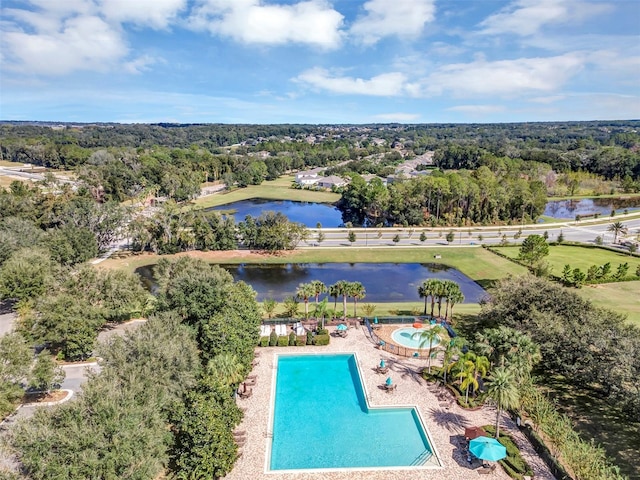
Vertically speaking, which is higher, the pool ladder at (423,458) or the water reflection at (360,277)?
the pool ladder at (423,458)

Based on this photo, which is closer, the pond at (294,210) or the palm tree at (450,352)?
the palm tree at (450,352)

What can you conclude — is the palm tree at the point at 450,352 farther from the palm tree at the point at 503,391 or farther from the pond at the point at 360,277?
the pond at the point at 360,277

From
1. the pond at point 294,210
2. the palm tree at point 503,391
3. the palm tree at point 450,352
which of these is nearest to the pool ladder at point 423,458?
the palm tree at point 503,391

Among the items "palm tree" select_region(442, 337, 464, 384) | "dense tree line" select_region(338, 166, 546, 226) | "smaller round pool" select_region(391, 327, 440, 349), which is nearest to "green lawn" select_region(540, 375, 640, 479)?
"palm tree" select_region(442, 337, 464, 384)

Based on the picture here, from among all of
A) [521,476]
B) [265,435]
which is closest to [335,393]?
[265,435]

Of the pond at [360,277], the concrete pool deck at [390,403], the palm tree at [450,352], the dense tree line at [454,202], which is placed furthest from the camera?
the dense tree line at [454,202]

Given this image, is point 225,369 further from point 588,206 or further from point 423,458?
point 588,206

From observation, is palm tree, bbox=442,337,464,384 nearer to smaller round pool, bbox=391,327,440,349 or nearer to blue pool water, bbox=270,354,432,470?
smaller round pool, bbox=391,327,440,349
